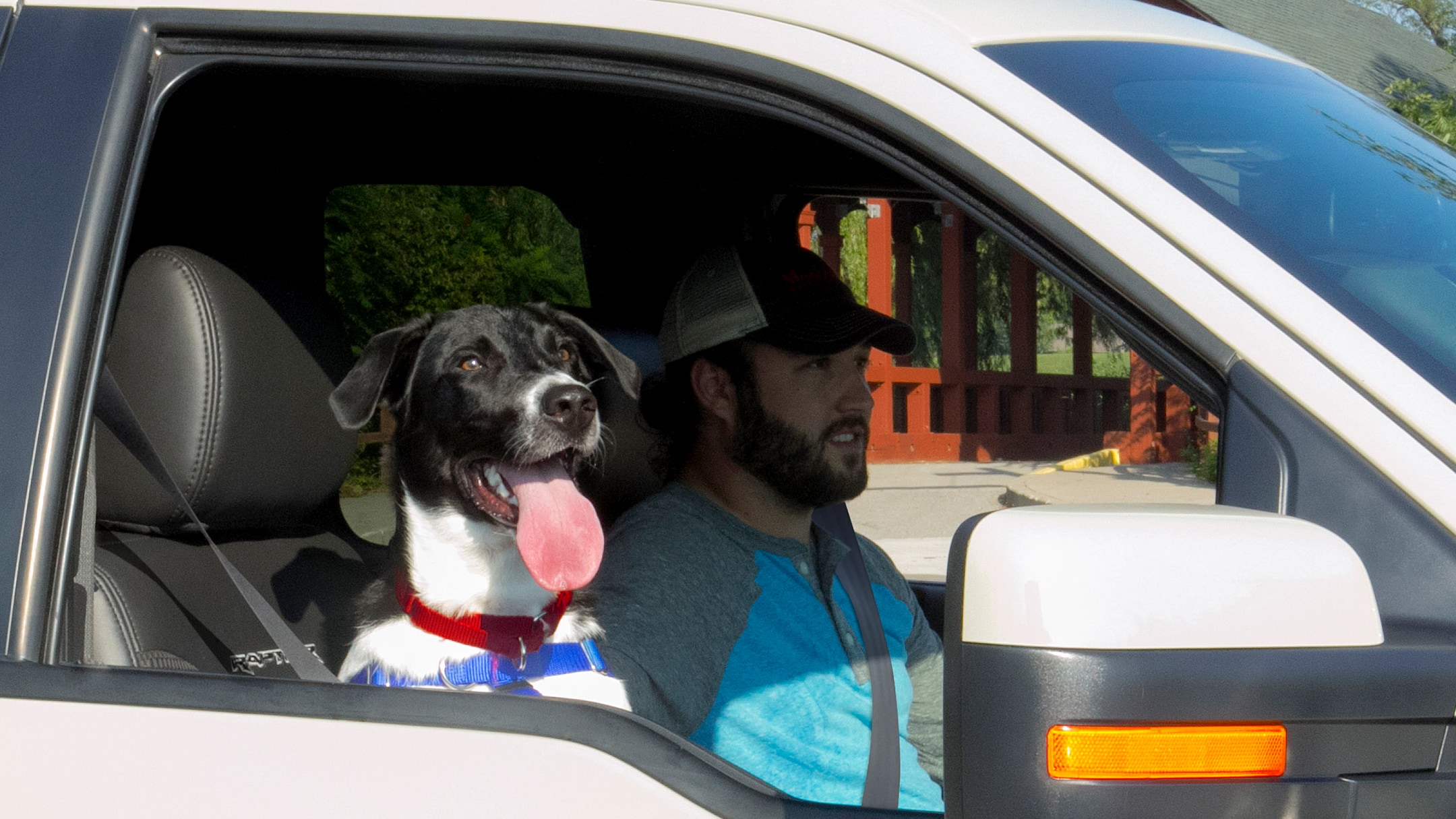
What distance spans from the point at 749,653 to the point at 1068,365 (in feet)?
66.6

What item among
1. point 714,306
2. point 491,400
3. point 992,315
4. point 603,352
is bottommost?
point 992,315

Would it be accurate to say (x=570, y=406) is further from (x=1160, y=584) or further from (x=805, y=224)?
(x=1160, y=584)

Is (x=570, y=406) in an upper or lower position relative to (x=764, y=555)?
upper

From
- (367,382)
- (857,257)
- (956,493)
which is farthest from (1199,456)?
(367,382)

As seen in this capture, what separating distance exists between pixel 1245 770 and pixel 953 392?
18.3 m

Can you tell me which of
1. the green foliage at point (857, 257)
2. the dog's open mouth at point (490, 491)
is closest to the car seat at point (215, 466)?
the dog's open mouth at point (490, 491)

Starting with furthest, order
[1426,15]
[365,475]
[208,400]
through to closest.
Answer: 1. [1426,15]
2. [365,475]
3. [208,400]

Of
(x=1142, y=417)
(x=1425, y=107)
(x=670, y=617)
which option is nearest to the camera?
(x=670, y=617)

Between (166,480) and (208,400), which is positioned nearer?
(166,480)

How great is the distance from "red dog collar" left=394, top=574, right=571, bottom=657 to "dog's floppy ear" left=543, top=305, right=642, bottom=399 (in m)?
0.44

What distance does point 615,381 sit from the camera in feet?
9.50

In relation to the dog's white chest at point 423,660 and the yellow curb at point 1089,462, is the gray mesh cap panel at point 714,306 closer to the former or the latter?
the dog's white chest at point 423,660

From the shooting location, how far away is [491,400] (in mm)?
2768

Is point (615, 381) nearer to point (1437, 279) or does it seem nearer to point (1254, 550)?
point (1437, 279)
